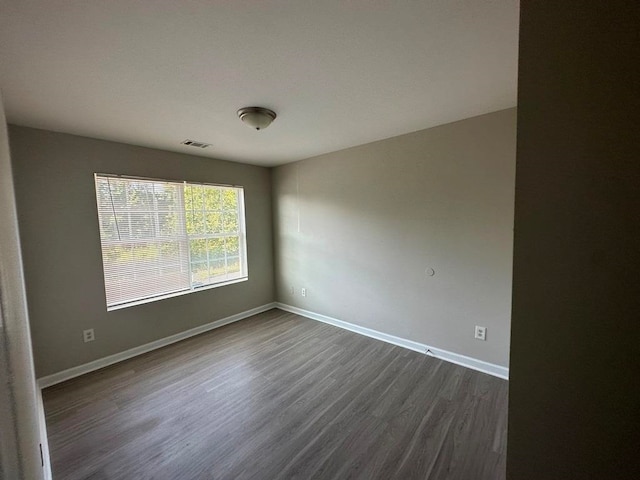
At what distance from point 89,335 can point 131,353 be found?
1.50 feet

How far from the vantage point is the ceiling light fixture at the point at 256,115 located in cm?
196

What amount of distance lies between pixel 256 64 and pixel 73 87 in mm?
1223

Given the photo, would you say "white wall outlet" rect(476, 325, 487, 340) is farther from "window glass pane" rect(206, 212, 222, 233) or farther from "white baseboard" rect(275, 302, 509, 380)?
"window glass pane" rect(206, 212, 222, 233)

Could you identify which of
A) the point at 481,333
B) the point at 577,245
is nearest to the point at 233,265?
the point at 481,333

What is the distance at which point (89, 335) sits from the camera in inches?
102

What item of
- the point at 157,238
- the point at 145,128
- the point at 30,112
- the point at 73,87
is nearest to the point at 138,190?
the point at 157,238

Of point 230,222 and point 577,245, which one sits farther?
point 230,222

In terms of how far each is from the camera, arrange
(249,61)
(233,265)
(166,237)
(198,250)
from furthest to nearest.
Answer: (233,265) → (198,250) → (166,237) → (249,61)

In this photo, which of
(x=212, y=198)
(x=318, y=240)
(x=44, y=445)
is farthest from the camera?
(x=318, y=240)

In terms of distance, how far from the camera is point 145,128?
2357 millimetres

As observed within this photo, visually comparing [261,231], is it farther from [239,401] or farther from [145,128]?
[239,401]

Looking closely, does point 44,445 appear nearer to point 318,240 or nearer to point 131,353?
point 131,353

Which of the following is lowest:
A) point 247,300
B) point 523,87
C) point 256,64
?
point 247,300

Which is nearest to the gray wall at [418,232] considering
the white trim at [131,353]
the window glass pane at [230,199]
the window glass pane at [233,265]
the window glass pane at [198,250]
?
the window glass pane at [230,199]
